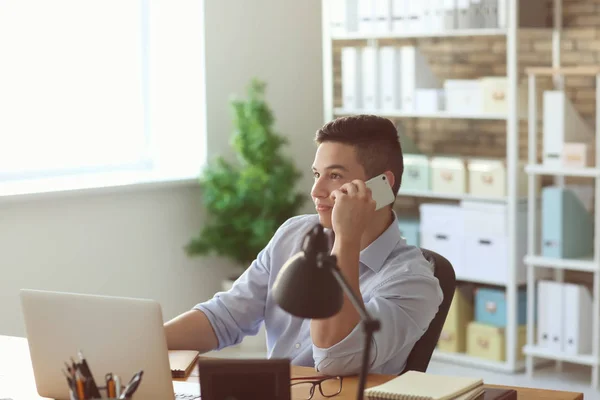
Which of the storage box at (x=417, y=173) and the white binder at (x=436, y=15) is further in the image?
the storage box at (x=417, y=173)

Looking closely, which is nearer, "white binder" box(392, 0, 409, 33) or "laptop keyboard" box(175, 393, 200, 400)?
"laptop keyboard" box(175, 393, 200, 400)

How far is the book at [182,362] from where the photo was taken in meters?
2.18

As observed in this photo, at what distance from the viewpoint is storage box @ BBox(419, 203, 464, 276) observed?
191 inches

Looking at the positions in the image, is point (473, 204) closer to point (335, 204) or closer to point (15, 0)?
point (15, 0)

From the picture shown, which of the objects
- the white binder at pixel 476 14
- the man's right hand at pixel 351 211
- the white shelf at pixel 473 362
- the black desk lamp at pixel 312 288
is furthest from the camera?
the white shelf at pixel 473 362

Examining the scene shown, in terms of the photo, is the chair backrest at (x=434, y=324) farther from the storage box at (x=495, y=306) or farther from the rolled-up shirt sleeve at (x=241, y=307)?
the storage box at (x=495, y=306)

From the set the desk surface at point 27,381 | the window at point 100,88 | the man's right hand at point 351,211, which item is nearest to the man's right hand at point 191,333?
the desk surface at point 27,381

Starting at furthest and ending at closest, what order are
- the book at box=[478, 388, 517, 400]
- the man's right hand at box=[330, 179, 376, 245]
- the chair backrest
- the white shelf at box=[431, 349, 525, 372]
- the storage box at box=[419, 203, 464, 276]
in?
1. the storage box at box=[419, 203, 464, 276]
2. the white shelf at box=[431, 349, 525, 372]
3. the chair backrest
4. the man's right hand at box=[330, 179, 376, 245]
5. the book at box=[478, 388, 517, 400]

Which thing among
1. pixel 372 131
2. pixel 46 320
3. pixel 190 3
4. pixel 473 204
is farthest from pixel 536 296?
pixel 46 320

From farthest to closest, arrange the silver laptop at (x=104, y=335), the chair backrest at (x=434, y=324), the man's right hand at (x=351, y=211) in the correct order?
the chair backrest at (x=434, y=324), the man's right hand at (x=351, y=211), the silver laptop at (x=104, y=335)

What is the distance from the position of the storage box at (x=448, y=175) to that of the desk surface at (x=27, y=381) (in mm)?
2732

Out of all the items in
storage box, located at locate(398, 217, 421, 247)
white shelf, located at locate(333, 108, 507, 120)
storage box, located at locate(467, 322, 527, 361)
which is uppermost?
white shelf, located at locate(333, 108, 507, 120)

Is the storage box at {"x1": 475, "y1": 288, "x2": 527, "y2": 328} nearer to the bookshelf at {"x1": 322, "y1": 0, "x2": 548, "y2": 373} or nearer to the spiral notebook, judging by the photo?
the bookshelf at {"x1": 322, "y1": 0, "x2": 548, "y2": 373}

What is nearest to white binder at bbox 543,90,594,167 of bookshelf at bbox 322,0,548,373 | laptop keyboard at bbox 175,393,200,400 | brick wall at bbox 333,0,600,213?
bookshelf at bbox 322,0,548,373
